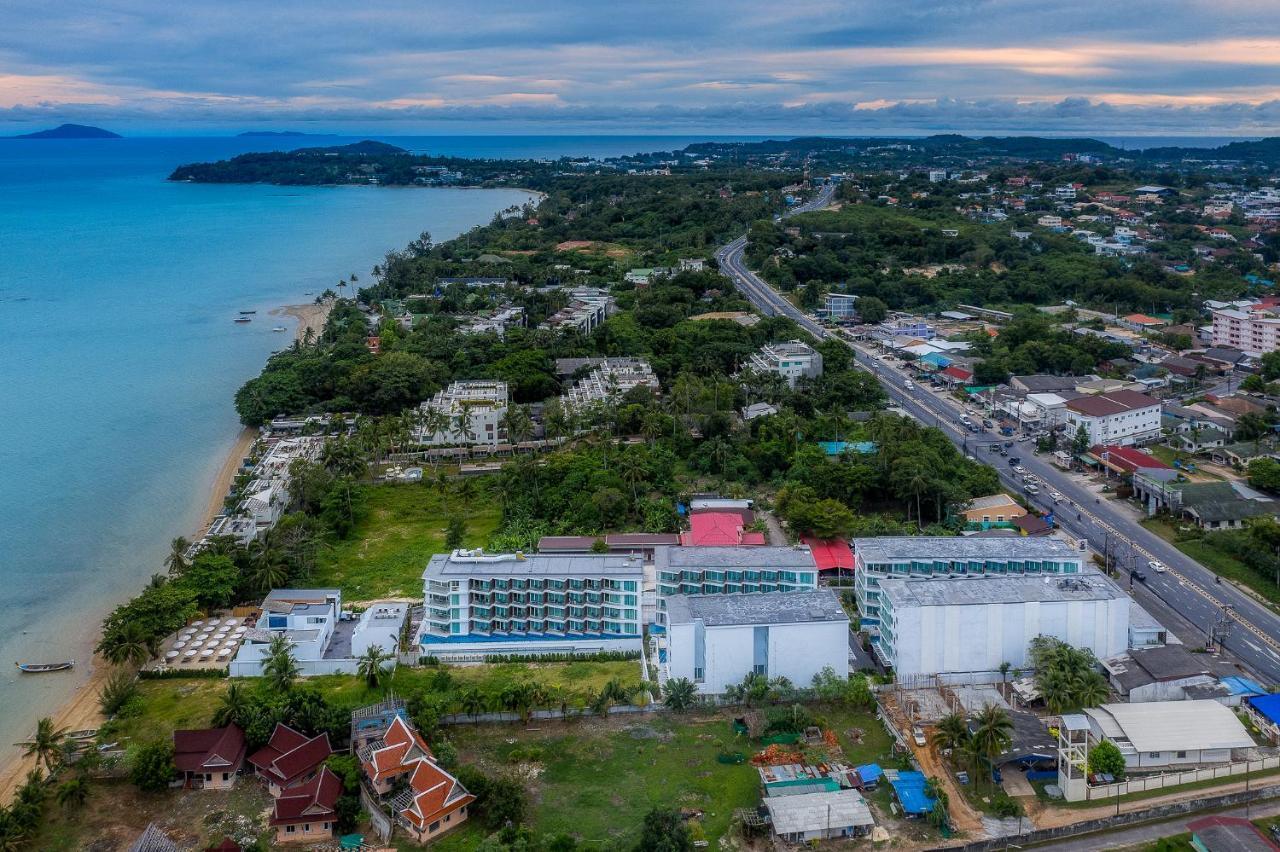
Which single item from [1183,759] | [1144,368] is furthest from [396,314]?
[1183,759]

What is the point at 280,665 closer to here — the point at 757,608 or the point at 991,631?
the point at 757,608

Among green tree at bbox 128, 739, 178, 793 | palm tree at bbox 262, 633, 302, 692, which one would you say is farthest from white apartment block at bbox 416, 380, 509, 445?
green tree at bbox 128, 739, 178, 793

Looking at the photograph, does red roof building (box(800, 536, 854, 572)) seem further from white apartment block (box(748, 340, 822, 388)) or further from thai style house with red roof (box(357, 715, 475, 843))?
white apartment block (box(748, 340, 822, 388))

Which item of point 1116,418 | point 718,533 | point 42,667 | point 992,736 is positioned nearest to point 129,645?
point 42,667

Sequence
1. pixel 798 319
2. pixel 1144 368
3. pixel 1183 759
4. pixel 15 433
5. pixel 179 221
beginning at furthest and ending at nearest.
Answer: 1. pixel 179 221
2. pixel 798 319
3. pixel 1144 368
4. pixel 15 433
5. pixel 1183 759

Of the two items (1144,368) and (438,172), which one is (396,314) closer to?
(1144,368)

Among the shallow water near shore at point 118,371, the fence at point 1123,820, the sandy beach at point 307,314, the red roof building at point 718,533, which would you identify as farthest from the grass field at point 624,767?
the sandy beach at point 307,314
